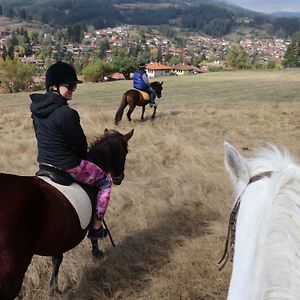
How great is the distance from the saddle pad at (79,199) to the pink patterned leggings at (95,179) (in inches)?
3.7

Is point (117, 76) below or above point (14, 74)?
above

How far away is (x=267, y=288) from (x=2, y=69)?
→ 8782 cm

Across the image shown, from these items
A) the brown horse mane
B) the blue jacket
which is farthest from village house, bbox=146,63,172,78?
the brown horse mane

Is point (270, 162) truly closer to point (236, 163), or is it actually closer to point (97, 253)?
point (236, 163)

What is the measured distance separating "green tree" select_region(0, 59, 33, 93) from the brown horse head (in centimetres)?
8092

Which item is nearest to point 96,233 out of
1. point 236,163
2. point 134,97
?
point 236,163

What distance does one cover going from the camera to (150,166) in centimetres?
767

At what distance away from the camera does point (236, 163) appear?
178cm

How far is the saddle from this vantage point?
339cm

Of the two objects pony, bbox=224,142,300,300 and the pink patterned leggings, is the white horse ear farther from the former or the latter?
the pink patterned leggings

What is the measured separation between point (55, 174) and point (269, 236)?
2.37 m

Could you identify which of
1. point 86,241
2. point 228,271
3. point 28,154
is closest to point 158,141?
point 28,154

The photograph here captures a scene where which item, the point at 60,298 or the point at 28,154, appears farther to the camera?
the point at 28,154

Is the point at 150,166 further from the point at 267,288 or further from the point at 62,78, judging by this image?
the point at 267,288
